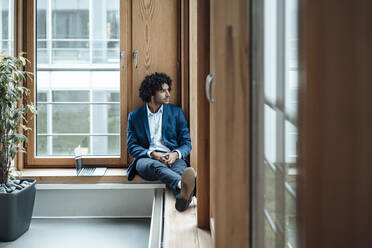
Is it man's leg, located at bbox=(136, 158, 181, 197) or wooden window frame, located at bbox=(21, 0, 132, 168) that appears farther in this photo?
wooden window frame, located at bbox=(21, 0, 132, 168)

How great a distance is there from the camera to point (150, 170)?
8.94ft

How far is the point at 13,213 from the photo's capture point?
2.45 m

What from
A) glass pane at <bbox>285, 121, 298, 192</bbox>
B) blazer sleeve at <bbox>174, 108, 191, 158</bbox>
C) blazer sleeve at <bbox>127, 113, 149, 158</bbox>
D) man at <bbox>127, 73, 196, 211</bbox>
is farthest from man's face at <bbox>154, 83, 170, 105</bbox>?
glass pane at <bbox>285, 121, 298, 192</bbox>

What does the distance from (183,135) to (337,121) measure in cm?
256

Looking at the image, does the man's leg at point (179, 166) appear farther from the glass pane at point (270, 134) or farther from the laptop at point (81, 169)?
the glass pane at point (270, 134)

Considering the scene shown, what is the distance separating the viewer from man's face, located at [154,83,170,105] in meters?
2.99

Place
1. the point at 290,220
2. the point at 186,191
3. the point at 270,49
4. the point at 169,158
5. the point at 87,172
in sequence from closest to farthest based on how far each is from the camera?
1. the point at 290,220
2. the point at 270,49
3. the point at 186,191
4. the point at 169,158
5. the point at 87,172

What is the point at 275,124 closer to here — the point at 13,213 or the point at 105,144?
the point at 13,213

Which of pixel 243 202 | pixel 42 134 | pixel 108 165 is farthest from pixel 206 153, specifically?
pixel 42 134

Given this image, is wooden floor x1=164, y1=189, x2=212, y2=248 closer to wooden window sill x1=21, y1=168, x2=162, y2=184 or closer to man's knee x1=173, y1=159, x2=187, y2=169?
man's knee x1=173, y1=159, x2=187, y2=169

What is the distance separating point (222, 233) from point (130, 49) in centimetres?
258

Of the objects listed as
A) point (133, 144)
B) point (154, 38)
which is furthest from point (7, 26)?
point (133, 144)

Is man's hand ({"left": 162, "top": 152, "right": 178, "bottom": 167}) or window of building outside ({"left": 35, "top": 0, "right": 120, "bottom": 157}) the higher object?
window of building outside ({"left": 35, "top": 0, "right": 120, "bottom": 157})

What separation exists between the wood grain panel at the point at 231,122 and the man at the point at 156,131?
6.16 feet
